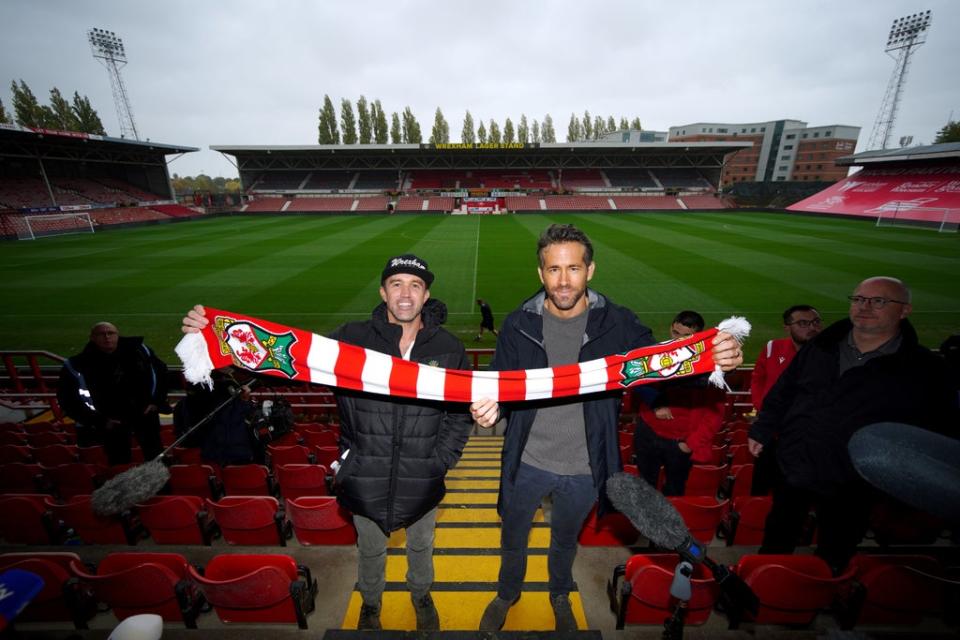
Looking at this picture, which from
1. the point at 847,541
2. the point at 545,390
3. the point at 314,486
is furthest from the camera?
the point at 314,486

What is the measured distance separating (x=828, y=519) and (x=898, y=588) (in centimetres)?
53

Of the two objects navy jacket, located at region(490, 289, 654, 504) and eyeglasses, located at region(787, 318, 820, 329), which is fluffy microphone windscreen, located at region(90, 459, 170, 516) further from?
eyeglasses, located at region(787, 318, 820, 329)

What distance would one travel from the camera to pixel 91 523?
12.1 feet

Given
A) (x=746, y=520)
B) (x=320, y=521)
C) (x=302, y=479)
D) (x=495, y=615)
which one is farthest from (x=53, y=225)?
(x=746, y=520)

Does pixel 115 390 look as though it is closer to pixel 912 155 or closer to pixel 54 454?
pixel 54 454

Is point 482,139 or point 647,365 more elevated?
point 482,139

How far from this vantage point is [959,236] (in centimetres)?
2731

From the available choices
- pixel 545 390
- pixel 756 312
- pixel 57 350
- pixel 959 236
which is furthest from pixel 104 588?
pixel 959 236

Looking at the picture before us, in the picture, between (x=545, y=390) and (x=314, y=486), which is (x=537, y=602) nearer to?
(x=545, y=390)

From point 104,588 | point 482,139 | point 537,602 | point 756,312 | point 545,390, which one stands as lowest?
point 756,312

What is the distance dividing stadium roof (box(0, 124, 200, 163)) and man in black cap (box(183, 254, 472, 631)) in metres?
49.5

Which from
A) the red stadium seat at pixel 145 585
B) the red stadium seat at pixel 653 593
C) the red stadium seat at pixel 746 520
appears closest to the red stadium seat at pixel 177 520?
the red stadium seat at pixel 145 585

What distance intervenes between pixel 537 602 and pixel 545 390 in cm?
189

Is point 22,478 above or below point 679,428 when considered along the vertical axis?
below
